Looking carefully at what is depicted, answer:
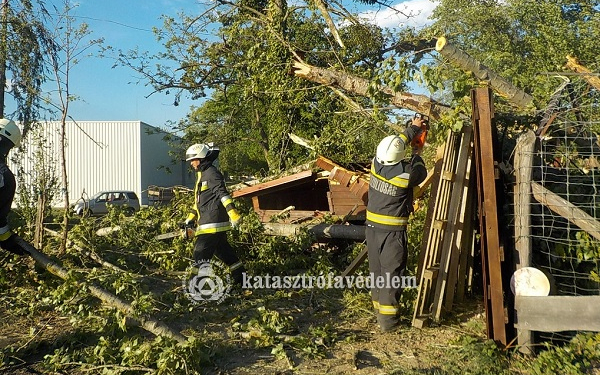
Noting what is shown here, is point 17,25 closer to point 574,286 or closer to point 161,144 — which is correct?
point 574,286

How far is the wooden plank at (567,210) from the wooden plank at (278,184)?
4.17 meters

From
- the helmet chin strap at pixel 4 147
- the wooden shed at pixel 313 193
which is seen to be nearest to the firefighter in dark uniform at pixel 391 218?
the wooden shed at pixel 313 193

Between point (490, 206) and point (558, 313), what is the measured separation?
95 cm

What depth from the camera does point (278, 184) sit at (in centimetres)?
804

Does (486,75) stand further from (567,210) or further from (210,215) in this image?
(210,215)

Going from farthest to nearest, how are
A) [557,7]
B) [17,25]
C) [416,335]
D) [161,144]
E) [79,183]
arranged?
[161,144]
[79,183]
[557,7]
[17,25]
[416,335]

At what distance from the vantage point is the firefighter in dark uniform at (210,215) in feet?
19.4

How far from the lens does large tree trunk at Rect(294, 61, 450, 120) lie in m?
5.66

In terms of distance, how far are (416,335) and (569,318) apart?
1.26 meters

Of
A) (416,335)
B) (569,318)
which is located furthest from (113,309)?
(569,318)

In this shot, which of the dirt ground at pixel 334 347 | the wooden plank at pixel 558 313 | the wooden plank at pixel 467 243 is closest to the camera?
the wooden plank at pixel 558 313

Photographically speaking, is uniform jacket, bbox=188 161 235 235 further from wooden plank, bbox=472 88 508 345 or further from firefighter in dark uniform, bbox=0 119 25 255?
wooden plank, bbox=472 88 508 345

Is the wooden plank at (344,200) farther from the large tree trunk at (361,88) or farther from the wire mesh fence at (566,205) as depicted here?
the wire mesh fence at (566,205)

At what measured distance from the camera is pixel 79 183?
27375mm
